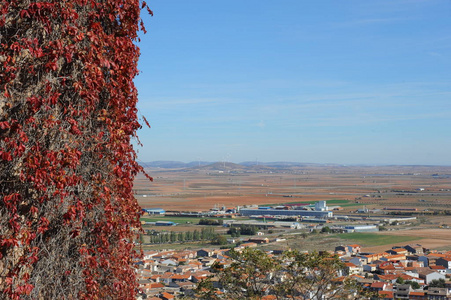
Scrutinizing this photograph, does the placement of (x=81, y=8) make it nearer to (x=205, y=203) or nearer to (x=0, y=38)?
(x=0, y=38)

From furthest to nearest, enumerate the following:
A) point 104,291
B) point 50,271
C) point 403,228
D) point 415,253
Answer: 1. point 403,228
2. point 415,253
3. point 104,291
4. point 50,271

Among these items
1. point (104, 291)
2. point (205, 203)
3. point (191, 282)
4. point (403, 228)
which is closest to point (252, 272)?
point (104, 291)

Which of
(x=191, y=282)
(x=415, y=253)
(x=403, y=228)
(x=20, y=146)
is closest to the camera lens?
(x=20, y=146)

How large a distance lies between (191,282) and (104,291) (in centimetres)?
1728

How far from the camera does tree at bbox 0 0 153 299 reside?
2.10m

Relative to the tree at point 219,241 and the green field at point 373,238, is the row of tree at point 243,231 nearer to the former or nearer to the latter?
the tree at point 219,241

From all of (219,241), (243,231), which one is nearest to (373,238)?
(243,231)

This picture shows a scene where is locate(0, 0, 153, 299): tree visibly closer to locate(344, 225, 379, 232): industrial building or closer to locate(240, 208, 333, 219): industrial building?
locate(344, 225, 379, 232): industrial building

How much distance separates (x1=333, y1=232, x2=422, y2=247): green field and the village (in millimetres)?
3913

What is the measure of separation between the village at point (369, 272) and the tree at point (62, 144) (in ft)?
37.1

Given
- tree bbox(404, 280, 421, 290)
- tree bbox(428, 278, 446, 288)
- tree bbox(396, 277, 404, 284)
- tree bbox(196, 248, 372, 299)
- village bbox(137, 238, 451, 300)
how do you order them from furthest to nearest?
tree bbox(396, 277, 404, 284), tree bbox(428, 278, 446, 288), tree bbox(404, 280, 421, 290), village bbox(137, 238, 451, 300), tree bbox(196, 248, 372, 299)

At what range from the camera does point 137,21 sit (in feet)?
9.27

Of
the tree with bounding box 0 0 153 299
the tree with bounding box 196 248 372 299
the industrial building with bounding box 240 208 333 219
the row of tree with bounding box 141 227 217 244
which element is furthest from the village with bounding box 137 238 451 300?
the industrial building with bounding box 240 208 333 219

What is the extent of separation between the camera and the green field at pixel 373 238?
1408 inches
